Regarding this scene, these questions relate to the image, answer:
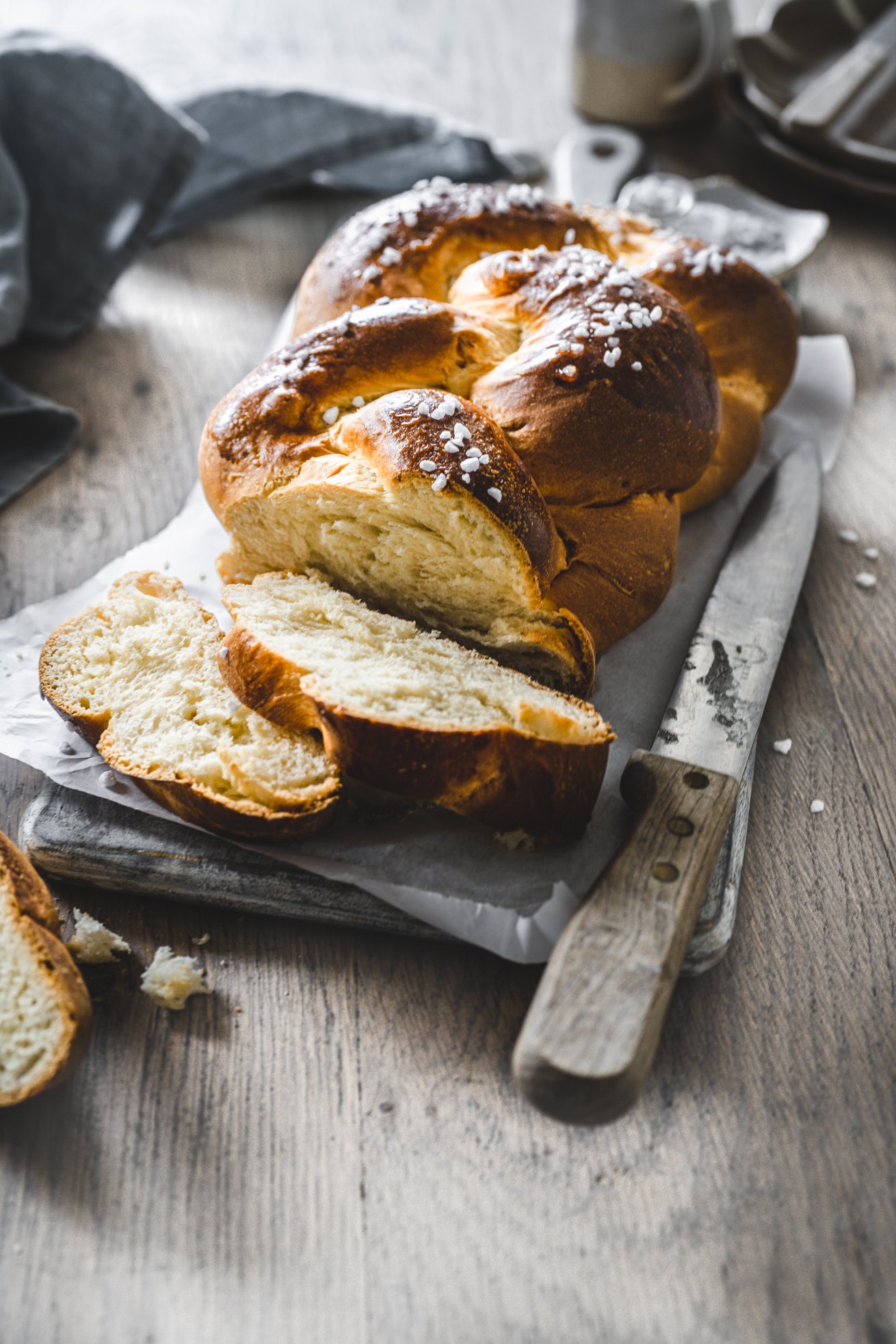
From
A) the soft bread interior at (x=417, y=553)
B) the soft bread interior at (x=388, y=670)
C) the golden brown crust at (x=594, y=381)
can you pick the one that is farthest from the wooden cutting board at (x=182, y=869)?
the golden brown crust at (x=594, y=381)

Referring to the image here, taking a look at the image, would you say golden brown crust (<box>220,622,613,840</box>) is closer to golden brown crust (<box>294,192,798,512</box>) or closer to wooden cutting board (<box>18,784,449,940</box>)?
wooden cutting board (<box>18,784,449,940</box>)

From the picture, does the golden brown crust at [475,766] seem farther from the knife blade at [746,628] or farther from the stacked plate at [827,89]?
the stacked plate at [827,89]

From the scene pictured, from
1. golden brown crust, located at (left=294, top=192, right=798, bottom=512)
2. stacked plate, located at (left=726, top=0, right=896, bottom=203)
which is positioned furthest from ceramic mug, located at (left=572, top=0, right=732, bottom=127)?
golden brown crust, located at (left=294, top=192, right=798, bottom=512)

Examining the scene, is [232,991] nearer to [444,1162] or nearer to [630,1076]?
[444,1162]

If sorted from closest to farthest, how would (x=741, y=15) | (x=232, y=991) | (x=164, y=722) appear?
(x=232, y=991), (x=164, y=722), (x=741, y=15)

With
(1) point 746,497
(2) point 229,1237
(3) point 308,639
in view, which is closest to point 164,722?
(3) point 308,639

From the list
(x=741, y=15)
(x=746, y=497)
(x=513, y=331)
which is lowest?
(x=746, y=497)
